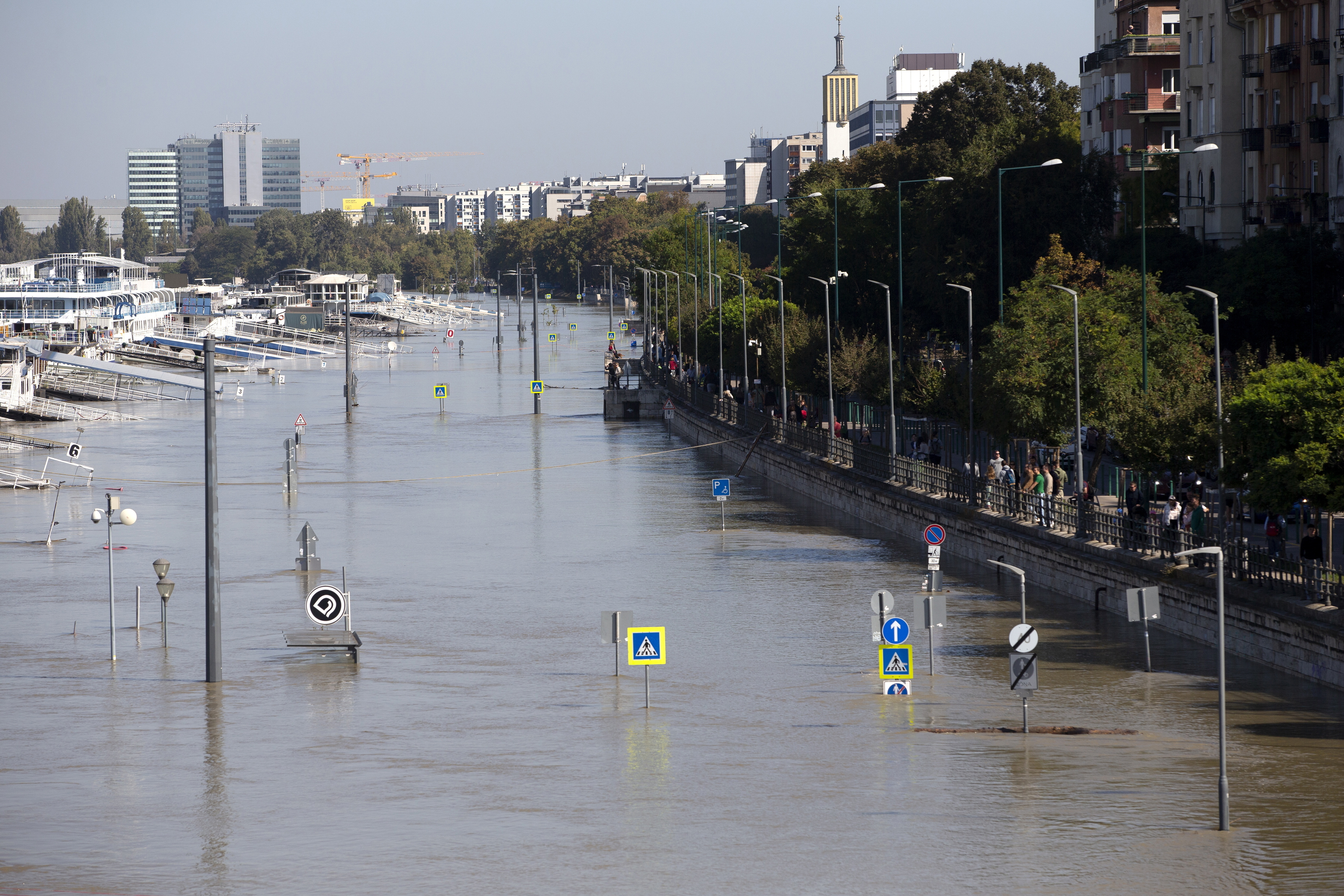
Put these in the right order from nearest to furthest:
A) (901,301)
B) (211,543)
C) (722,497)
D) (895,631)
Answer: (895,631)
(211,543)
(722,497)
(901,301)

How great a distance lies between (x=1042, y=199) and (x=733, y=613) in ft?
109

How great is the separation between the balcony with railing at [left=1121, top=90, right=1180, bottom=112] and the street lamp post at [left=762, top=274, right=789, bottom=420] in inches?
917

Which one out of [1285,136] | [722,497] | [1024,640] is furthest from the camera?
[1285,136]

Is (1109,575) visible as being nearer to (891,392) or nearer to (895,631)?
(895,631)

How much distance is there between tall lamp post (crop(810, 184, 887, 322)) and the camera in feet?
226

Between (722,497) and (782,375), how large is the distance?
2259cm

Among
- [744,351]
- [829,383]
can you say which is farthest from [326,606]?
[744,351]

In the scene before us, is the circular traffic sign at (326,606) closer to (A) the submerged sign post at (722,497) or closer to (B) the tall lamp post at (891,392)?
(A) the submerged sign post at (722,497)

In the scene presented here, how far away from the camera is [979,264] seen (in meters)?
67.0

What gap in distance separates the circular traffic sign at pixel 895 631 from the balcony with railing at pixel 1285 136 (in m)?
42.6

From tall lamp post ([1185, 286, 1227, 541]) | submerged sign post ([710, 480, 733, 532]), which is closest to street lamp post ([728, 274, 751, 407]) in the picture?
submerged sign post ([710, 480, 733, 532])

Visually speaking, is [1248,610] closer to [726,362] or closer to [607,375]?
[726,362]

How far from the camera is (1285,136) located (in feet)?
209

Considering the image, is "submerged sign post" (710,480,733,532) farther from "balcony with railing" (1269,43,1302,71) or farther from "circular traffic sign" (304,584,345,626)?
"balcony with railing" (1269,43,1302,71)
